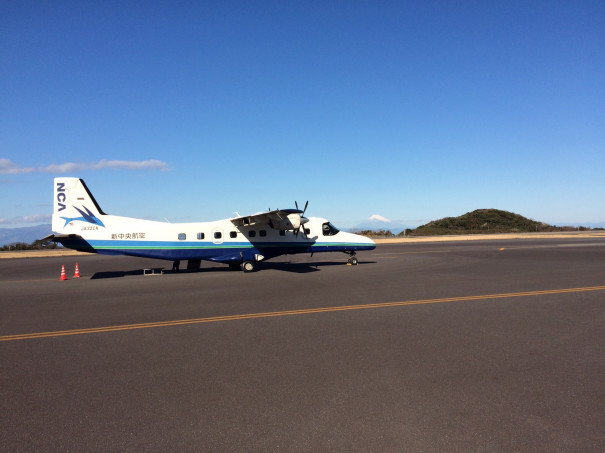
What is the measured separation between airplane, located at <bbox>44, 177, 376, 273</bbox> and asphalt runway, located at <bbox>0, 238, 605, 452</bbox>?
722 centimetres

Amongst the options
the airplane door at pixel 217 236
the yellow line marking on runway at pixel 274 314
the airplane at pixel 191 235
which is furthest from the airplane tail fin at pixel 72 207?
the yellow line marking on runway at pixel 274 314

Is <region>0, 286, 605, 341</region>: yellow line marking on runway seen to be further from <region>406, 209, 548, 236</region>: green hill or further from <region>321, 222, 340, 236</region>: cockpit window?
<region>406, 209, 548, 236</region>: green hill

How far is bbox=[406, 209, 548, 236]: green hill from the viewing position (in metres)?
86.8

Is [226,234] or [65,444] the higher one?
[226,234]

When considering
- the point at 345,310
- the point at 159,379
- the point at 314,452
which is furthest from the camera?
the point at 345,310

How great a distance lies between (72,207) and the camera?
63.4 ft

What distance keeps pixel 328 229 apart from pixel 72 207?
46.7ft

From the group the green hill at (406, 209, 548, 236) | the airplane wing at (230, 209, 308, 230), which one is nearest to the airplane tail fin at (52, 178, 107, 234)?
the airplane wing at (230, 209, 308, 230)

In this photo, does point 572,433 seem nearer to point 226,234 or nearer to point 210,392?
point 210,392

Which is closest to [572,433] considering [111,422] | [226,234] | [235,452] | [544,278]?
[235,452]

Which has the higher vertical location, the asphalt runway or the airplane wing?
the airplane wing

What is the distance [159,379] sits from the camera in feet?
19.6

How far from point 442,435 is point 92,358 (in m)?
6.13

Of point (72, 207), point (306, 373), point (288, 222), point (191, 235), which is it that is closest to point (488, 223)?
point (288, 222)
